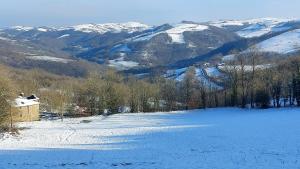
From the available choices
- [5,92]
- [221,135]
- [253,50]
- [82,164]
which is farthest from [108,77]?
[82,164]

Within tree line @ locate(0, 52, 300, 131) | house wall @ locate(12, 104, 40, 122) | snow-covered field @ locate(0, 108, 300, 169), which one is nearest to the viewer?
snow-covered field @ locate(0, 108, 300, 169)

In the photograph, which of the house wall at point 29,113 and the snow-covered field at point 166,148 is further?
the house wall at point 29,113

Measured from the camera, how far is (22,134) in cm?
5666

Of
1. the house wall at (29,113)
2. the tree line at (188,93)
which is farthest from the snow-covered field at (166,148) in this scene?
the tree line at (188,93)

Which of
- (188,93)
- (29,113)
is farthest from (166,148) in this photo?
(188,93)

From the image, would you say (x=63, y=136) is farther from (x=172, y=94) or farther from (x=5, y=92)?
(x=172, y=94)

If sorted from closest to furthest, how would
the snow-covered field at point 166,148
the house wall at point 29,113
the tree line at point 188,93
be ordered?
1. the snow-covered field at point 166,148
2. the house wall at point 29,113
3. the tree line at point 188,93

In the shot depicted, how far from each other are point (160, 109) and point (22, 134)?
54.5 m

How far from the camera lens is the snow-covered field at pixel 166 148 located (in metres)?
32.8

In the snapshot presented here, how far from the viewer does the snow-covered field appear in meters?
32.8

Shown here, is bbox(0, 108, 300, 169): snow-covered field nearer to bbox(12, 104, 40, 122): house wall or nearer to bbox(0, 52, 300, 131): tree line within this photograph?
bbox(12, 104, 40, 122): house wall

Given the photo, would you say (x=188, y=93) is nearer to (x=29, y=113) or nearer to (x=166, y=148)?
(x=29, y=113)

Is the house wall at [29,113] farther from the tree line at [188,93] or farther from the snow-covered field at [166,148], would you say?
the snow-covered field at [166,148]

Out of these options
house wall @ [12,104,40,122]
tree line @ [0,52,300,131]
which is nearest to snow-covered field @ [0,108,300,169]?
house wall @ [12,104,40,122]
